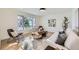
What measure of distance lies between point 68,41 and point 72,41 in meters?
0.10

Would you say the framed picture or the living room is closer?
the living room

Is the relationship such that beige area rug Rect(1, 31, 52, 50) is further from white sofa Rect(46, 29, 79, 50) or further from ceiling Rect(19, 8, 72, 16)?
ceiling Rect(19, 8, 72, 16)

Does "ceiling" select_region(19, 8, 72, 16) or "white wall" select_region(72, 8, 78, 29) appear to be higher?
"ceiling" select_region(19, 8, 72, 16)

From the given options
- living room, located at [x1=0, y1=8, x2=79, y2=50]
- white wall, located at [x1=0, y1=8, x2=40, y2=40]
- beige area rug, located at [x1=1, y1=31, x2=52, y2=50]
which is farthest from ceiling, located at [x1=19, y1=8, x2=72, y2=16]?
beige area rug, located at [x1=1, y1=31, x2=52, y2=50]

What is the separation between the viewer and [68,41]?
171 cm

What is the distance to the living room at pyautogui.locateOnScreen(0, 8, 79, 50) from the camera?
1.64 m

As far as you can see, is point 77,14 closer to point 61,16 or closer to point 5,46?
point 61,16

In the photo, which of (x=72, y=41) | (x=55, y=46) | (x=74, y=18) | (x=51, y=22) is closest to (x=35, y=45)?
(x=55, y=46)

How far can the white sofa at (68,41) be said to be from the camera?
1578mm

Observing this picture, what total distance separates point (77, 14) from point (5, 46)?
132cm

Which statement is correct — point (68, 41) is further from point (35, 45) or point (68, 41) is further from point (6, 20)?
point (6, 20)
